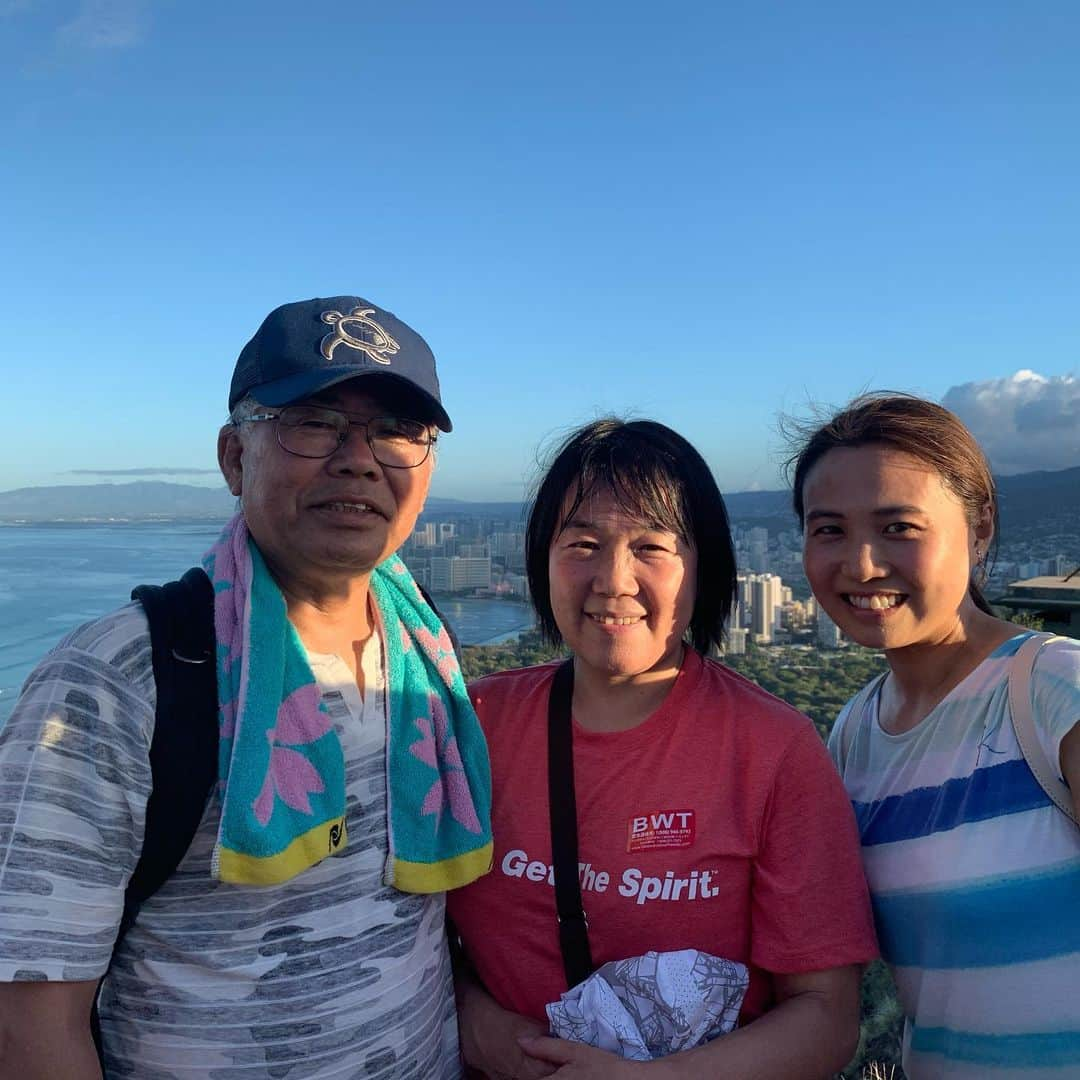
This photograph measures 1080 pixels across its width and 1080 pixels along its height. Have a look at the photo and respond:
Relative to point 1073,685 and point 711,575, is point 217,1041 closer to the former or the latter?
point 711,575

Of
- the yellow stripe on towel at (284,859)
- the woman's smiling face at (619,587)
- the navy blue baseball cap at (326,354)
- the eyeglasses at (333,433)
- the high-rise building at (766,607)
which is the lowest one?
the high-rise building at (766,607)

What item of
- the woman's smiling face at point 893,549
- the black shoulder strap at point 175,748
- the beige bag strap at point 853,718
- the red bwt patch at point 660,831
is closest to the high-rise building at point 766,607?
the beige bag strap at point 853,718

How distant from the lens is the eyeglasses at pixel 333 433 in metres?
2.10

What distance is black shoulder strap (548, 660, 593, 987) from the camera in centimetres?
201

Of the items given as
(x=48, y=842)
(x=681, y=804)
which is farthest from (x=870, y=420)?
(x=48, y=842)

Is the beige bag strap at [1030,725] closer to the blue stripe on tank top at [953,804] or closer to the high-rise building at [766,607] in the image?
the blue stripe on tank top at [953,804]

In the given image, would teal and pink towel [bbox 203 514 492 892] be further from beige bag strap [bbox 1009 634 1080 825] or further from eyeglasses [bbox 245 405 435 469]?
beige bag strap [bbox 1009 634 1080 825]

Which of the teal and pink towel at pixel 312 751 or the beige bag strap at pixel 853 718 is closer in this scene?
the teal and pink towel at pixel 312 751

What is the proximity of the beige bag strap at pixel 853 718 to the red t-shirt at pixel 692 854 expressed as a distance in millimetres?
600

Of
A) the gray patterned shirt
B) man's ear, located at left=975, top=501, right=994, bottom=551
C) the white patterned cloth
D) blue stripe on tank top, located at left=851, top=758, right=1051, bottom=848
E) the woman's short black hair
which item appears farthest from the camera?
man's ear, located at left=975, top=501, right=994, bottom=551

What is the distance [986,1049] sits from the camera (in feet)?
6.46

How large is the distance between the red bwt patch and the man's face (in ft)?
3.10

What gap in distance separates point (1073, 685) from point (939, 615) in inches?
16.2

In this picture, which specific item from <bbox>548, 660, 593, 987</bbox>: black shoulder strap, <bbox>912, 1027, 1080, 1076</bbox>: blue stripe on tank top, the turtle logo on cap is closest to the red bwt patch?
<bbox>548, 660, 593, 987</bbox>: black shoulder strap
